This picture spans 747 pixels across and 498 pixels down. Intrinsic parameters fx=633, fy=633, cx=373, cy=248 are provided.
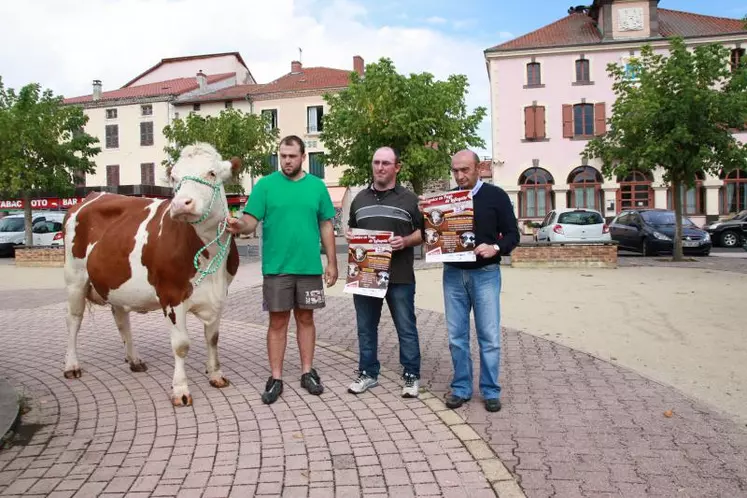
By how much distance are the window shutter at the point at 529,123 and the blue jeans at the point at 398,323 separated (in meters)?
34.7

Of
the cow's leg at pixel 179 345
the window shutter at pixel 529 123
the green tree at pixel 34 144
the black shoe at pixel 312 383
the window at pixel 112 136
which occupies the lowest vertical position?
the black shoe at pixel 312 383

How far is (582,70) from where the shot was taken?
1479 inches

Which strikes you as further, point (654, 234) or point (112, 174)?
point (112, 174)

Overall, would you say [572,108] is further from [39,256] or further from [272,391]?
[272,391]

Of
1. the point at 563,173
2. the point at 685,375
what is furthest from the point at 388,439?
the point at 563,173

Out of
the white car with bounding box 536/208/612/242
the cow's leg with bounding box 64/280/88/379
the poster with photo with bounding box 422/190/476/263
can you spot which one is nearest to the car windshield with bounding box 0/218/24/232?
the white car with bounding box 536/208/612/242

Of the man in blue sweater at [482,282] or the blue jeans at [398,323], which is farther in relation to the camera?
the blue jeans at [398,323]

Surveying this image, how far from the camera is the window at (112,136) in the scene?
48.6 meters

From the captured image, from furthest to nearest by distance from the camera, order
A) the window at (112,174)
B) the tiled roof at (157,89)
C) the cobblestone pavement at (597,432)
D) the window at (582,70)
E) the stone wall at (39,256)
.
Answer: the window at (112,174) < the tiled roof at (157,89) < the window at (582,70) < the stone wall at (39,256) < the cobblestone pavement at (597,432)

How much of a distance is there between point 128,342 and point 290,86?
42.5m

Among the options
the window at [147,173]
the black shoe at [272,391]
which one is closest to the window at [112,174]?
the window at [147,173]

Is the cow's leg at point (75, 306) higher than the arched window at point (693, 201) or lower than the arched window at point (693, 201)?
lower

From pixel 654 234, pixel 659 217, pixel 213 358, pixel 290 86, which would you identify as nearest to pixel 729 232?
pixel 659 217

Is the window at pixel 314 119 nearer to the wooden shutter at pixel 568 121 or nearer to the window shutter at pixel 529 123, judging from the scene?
the window shutter at pixel 529 123
